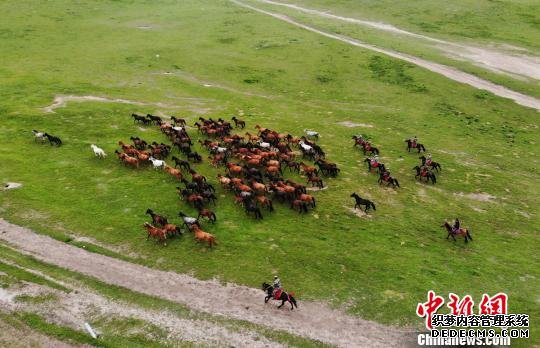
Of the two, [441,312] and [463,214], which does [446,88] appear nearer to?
[463,214]

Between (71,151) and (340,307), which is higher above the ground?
(71,151)

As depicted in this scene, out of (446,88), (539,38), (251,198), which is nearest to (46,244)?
(251,198)

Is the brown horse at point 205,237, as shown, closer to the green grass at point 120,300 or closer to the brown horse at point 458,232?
the green grass at point 120,300

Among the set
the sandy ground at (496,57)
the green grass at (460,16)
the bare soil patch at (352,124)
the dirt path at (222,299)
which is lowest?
the dirt path at (222,299)

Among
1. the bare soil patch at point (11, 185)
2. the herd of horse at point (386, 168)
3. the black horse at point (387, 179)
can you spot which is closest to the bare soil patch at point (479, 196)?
the herd of horse at point (386, 168)

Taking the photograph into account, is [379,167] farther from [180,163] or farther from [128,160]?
[128,160]

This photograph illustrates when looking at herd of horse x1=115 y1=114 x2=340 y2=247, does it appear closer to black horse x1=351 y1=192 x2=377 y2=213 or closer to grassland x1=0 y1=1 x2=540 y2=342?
grassland x1=0 y1=1 x2=540 y2=342
